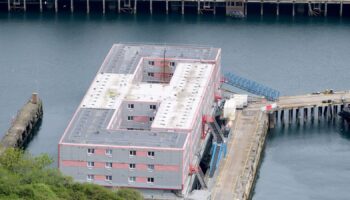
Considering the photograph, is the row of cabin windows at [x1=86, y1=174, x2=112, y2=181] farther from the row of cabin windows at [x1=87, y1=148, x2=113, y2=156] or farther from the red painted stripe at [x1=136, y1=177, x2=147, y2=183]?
the red painted stripe at [x1=136, y1=177, x2=147, y2=183]

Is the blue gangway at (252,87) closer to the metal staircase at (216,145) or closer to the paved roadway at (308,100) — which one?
the paved roadway at (308,100)

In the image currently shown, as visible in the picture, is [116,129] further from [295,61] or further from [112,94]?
[295,61]

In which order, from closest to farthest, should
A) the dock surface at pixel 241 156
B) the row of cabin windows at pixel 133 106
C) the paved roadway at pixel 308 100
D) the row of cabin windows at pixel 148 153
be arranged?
1. the row of cabin windows at pixel 148 153
2. the dock surface at pixel 241 156
3. the row of cabin windows at pixel 133 106
4. the paved roadway at pixel 308 100

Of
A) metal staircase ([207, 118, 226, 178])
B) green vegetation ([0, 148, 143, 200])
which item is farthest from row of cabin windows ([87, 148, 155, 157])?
metal staircase ([207, 118, 226, 178])

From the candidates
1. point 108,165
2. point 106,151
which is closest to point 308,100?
point 108,165

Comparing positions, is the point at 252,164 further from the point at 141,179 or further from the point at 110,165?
the point at 110,165

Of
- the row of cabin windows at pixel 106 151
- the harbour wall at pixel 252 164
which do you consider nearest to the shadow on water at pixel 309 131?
the harbour wall at pixel 252 164
